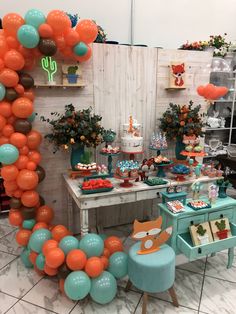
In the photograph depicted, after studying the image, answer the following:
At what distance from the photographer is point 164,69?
9.42 ft

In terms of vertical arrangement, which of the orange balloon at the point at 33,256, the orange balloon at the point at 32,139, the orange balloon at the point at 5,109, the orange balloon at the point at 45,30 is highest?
the orange balloon at the point at 45,30

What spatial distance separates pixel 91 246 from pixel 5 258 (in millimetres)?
1144

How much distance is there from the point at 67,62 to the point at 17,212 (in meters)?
1.50

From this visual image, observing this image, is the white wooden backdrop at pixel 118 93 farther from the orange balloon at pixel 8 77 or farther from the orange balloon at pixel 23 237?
the orange balloon at pixel 23 237

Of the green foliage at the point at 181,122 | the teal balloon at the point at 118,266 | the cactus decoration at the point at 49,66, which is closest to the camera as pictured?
the teal balloon at the point at 118,266

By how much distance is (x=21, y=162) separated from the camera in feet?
7.14

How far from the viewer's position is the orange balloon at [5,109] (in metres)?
2.10

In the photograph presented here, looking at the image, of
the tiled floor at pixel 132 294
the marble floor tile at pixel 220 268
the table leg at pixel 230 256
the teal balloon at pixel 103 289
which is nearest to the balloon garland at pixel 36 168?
the teal balloon at pixel 103 289

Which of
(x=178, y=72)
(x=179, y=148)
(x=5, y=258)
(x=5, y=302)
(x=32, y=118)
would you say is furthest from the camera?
(x=179, y=148)

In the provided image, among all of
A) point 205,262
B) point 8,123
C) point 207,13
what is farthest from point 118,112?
point 207,13

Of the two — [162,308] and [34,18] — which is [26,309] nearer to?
[162,308]

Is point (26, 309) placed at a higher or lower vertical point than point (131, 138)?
lower

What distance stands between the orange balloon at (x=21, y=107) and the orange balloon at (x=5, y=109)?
4 centimetres

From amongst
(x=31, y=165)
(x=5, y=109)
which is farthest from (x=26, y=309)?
(x=5, y=109)
